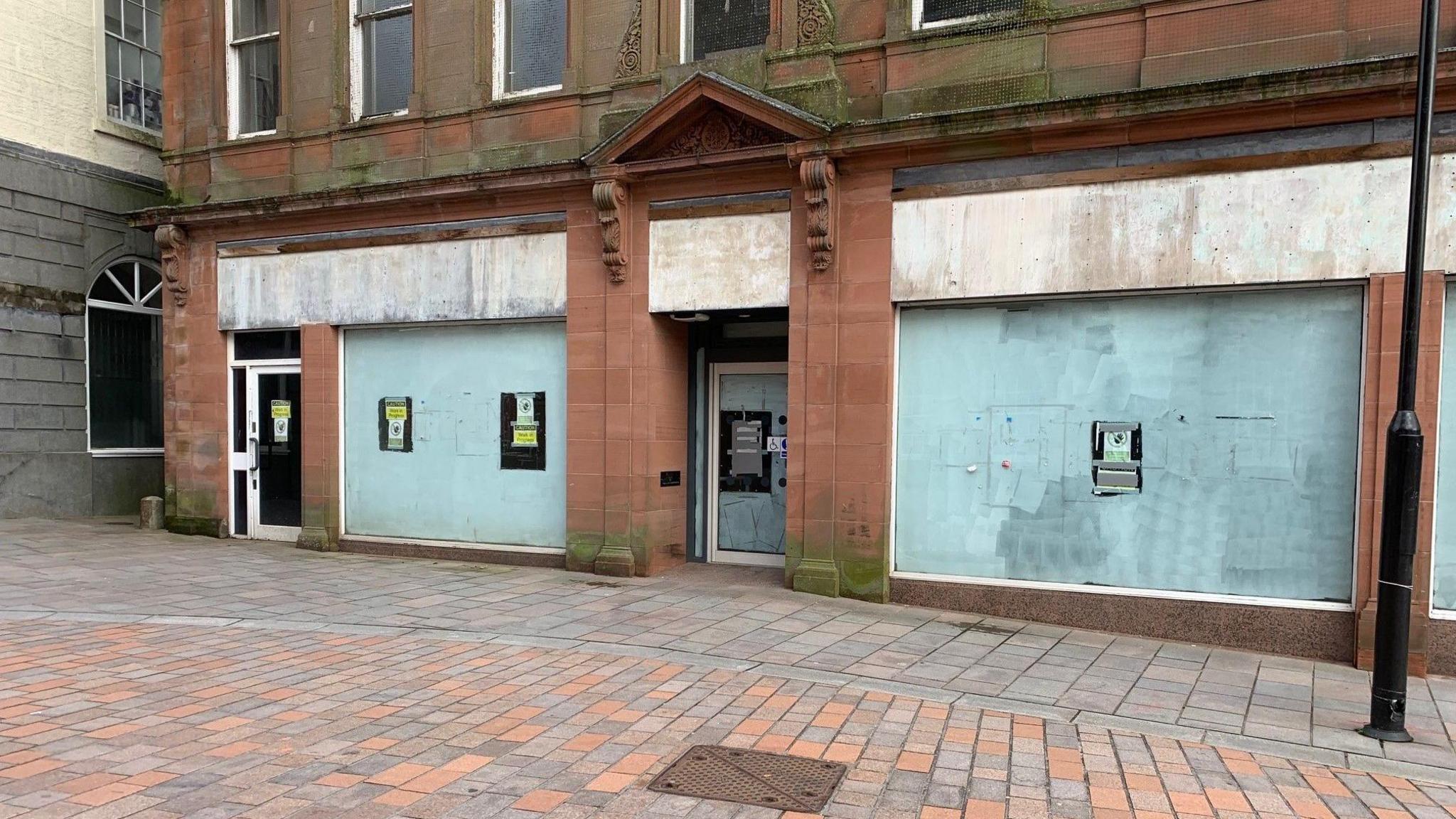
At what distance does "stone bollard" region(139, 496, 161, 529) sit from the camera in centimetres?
1345

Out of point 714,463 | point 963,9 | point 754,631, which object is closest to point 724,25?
point 963,9

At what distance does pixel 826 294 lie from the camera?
9.28m

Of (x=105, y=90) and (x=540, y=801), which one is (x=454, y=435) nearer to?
(x=540, y=801)

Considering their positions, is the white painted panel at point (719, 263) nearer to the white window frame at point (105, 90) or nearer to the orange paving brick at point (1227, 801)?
the orange paving brick at point (1227, 801)

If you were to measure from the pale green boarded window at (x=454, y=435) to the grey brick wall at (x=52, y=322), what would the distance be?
5.49 metres

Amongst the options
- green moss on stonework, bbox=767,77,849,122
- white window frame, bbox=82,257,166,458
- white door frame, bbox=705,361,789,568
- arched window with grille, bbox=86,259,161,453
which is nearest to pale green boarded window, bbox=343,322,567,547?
white door frame, bbox=705,361,789,568

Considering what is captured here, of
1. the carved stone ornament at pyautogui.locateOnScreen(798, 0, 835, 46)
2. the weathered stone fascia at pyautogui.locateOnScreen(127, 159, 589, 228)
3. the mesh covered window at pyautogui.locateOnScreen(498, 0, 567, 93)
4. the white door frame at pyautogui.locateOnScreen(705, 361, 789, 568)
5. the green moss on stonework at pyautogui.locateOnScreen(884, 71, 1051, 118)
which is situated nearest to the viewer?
the green moss on stonework at pyautogui.locateOnScreen(884, 71, 1051, 118)

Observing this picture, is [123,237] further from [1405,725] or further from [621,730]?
[1405,725]

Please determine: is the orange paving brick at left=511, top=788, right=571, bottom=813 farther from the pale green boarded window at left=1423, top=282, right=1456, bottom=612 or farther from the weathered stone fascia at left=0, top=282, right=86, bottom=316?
→ the weathered stone fascia at left=0, top=282, right=86, bottom=316

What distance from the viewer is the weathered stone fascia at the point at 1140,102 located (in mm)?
7105

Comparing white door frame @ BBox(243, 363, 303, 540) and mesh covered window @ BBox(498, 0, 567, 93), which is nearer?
mesh covered window @ BBox(498, 0, 567, 93)

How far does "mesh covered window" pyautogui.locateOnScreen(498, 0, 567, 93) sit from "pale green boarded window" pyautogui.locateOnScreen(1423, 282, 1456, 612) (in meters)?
8.96

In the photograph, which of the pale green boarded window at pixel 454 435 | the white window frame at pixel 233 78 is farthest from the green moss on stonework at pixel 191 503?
the white window frame at pixel 233 78

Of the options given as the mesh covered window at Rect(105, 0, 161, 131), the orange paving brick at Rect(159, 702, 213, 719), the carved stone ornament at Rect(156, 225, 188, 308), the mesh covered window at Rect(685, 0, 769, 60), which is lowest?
the orange paving brick at Rect(159, 702, 213, 719)
